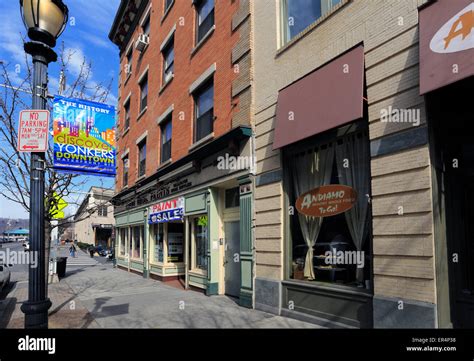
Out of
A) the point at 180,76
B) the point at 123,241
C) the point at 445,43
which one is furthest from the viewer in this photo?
the point at 123,241

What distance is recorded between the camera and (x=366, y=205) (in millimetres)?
6691

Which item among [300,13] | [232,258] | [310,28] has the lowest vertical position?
[232,258]

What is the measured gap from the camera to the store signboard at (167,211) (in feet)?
43.6

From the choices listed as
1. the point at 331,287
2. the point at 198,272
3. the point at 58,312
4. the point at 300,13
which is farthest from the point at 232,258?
the point at 300,13

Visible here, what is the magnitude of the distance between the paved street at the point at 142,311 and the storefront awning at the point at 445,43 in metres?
4.89

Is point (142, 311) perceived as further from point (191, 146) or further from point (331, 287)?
point (191, 146)

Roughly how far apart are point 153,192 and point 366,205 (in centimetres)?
1155

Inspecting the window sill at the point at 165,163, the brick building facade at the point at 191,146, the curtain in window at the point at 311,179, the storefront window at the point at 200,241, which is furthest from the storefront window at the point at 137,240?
the curtain in window at the point at 311,179

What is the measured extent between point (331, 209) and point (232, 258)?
14.5ft

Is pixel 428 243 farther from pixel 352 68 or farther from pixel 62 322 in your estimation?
pixel 62 322

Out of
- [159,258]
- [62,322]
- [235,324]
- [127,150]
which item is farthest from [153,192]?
[235,324]

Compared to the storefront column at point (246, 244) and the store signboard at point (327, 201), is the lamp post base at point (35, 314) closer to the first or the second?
the store signboard at point (327, 201)

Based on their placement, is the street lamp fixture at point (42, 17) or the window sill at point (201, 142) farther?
the window sill at point (201, 142)

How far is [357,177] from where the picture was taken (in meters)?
6.96
